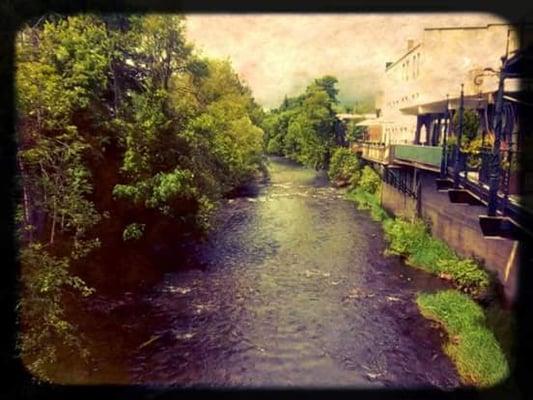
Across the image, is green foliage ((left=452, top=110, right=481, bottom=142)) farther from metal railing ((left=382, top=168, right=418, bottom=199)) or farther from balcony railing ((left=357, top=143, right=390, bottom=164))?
balcony railing ((left=357, top=143, right=390, bottom=164))

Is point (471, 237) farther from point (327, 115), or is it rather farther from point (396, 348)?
point (327, 115)

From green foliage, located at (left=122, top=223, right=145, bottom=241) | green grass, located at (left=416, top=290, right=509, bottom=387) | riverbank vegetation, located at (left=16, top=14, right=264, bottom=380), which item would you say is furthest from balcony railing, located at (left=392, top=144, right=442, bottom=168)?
green foliage, located at (left=122, top=223, right=145, bottom=241)

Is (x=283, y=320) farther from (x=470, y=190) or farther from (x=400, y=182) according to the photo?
(x=400, y=182)

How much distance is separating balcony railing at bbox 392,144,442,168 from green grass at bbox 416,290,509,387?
2.59m

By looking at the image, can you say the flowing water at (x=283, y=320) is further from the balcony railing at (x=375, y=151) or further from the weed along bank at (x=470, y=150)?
the balcony railing at (x=375, y=151)

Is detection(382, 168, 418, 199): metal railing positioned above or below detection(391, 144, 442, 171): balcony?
below

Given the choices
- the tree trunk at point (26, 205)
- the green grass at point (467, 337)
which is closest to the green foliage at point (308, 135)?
the green grass at point (467, 337)

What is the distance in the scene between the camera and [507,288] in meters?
6.51

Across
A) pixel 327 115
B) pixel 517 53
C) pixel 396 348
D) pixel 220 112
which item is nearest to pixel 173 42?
pixel 220 112

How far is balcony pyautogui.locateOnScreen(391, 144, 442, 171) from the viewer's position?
8.47 metres

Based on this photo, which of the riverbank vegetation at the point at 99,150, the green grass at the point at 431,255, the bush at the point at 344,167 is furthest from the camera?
the bush at the point at 344,167

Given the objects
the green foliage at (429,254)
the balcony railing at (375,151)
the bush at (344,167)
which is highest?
the balcony railing at (375,151)

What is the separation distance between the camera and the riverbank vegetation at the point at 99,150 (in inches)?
231

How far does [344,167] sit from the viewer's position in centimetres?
1953
